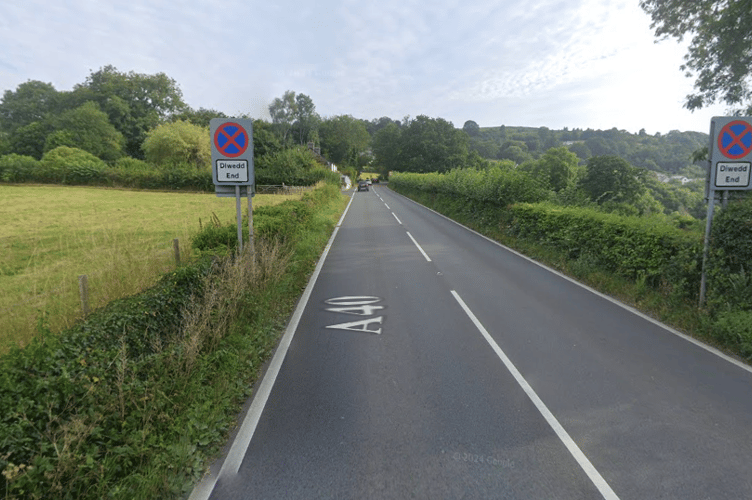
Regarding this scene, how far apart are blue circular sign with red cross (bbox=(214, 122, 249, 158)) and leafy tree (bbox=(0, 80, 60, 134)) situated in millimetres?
94096

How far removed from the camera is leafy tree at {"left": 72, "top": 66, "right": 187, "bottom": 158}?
7525 centimetres

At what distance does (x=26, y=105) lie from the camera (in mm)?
78875

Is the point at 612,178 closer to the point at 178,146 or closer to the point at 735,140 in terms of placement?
the point at 735,140

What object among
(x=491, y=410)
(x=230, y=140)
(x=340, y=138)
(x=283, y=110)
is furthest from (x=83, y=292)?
(x=340, y=138)

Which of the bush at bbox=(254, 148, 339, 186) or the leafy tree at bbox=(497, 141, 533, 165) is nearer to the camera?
the bush at bbox=(254, 148, 339, 186)

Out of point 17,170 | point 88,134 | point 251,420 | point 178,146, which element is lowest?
point 251,420

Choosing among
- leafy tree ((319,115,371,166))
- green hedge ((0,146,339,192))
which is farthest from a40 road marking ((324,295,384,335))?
leafy tree ((319,115,371,166))

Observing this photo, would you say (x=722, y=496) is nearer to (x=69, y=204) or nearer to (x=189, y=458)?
(x=189, y=458)

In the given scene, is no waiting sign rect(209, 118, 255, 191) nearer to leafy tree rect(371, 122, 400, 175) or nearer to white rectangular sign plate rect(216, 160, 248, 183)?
white rectangular sign plate rect(216, 160, 248, 183)

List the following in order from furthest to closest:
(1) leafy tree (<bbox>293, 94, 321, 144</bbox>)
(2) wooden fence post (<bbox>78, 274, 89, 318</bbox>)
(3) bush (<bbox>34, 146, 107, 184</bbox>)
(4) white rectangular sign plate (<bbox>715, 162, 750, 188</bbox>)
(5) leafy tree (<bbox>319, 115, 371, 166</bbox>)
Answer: (5) leafy tree (<bbox>319, 115, 371, 166</bbox>)
(1) leafy tree (<bbox>293, 94, 321, 144</bbox>)
(3) bush (<bbox>34, 146, 107, 184</bbox>)
(4) white rectangular sign plate (<bbox>715, 162, 750, 188</bbox>)
(2) wooden fence post (<bbox>78, 274, 89, 318</bbox>)

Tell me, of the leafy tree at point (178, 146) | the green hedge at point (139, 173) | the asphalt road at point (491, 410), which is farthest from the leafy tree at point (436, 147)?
the asphalt road at point (491, 410)

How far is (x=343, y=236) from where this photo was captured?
17.8 metres

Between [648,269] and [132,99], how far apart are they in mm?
93850

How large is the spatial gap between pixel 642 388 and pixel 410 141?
9036 centimetres
